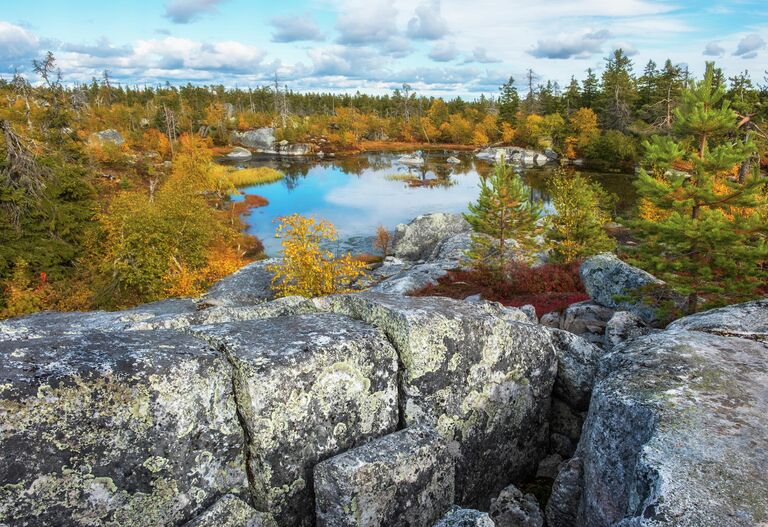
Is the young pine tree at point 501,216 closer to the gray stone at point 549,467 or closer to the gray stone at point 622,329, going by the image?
the gray stone at point 622,329

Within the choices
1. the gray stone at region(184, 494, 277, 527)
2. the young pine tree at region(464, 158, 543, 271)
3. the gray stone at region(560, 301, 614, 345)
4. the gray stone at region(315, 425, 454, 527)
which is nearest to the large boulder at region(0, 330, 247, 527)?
the gray stone at region(184, 494, 277, 527)

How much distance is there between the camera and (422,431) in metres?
8.59

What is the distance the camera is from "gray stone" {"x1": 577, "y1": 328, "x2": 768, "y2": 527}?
5945 mm

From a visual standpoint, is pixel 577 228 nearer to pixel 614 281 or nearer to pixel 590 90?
pixel 614 281

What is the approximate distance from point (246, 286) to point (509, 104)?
12650 centimetres

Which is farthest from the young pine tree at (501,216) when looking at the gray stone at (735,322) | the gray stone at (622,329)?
the gray stone at (735,322)

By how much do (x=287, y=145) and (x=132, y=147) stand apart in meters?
42.0

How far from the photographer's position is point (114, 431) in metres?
6.50

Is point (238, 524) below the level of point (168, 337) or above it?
below

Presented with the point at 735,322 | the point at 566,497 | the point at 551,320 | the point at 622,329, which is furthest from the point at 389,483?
the point at 551,320

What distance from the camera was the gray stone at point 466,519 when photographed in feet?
23.5

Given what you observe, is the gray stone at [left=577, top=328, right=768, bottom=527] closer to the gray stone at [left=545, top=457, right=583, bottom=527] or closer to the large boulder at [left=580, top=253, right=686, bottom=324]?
the gray stone at [left=545, top=457, right=583, bottom=527]

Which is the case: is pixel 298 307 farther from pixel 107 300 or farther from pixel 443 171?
pixel 443 171

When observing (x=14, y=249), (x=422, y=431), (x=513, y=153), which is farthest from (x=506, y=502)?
(x=513, y=153)
